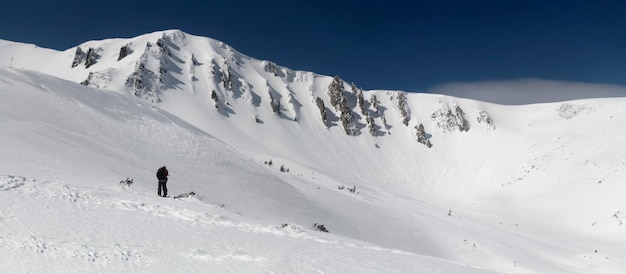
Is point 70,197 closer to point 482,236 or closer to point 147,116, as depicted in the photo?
point 147,116

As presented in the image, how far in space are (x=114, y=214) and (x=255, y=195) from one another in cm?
1239

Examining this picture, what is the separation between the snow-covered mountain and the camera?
9.30 m

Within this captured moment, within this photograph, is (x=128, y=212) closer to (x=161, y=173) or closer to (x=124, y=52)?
(x=161, y=173)

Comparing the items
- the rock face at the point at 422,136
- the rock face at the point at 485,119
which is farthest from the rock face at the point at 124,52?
the rock face at the point at 485,119

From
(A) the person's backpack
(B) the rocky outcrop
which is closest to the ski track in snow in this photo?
(A) the person's backpack

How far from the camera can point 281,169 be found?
34.6 metres

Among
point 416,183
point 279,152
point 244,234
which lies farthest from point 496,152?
point 244,234

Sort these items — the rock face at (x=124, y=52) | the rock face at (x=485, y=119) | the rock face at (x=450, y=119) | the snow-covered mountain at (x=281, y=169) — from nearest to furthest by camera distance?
the snow-covered mountain at (x=281, y=169)
the rock face at (x=124, y=52)
the rock face at (x=485, y=119)
the rock face at (x=450, y=119)

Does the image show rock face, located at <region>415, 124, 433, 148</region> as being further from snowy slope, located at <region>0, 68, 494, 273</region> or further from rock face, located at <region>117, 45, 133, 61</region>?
snowy slope, located at <region>0, 68, 494, 273</region>

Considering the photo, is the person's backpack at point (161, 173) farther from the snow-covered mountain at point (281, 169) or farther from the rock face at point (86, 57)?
the rock face at point (86, 57)

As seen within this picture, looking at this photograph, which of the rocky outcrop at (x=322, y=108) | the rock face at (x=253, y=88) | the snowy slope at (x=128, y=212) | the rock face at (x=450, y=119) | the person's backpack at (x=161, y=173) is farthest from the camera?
the rock face at (x=450, y=119)

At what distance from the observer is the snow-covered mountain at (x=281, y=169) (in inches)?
366

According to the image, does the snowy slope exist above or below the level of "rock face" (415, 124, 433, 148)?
below

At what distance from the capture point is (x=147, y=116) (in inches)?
1183
